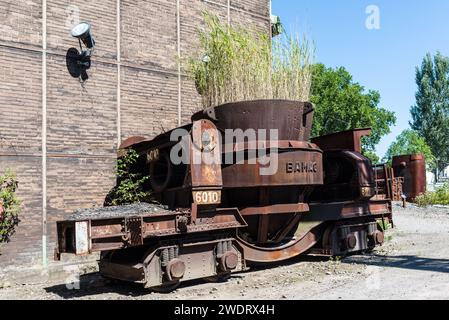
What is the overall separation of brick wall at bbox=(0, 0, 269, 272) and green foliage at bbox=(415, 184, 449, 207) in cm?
1382

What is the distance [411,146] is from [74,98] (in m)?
56.8

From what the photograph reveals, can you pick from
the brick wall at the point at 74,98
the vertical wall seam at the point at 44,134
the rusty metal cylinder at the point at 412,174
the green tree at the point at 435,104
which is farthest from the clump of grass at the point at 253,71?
the green tree at the point at 435,104

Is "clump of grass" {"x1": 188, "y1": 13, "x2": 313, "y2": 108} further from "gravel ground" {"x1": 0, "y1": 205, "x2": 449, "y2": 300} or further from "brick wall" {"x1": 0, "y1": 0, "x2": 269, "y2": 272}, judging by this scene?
"gravel ground" {"x1": 0, "y1": 205, "x2": 449, "y2": 300}

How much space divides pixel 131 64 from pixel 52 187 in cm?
317

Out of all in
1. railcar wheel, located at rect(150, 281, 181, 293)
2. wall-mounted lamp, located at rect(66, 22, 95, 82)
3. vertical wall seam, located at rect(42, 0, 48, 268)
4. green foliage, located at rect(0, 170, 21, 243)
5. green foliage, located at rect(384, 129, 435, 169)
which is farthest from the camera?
green foliage, located at rect(384, 129, 435, 169)

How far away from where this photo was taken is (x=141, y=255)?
268 inches

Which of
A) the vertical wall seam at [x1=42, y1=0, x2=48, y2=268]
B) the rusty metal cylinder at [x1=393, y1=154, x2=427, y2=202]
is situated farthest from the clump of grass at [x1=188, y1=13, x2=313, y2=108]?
the rusty metal cylinder at [x1=393, y1=154, x2=427, y2=202]

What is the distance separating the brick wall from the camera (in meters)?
8.59

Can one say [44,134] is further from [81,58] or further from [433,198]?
[433,198]

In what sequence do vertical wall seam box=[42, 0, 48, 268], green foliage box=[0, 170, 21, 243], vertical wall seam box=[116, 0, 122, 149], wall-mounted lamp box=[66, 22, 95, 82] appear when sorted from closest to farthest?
green foliage box=[0, 170, 21, 243], vertical wall seam box=[42, 0, 48, 268], wall-mounted lamp box=[66, 22, 95, 82], vertical wall seam box=[116, 0, 122, 149]

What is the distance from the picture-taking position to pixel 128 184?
907 centimetres

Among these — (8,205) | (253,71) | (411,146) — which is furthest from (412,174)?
(411,146)

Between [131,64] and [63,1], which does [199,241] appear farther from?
[63,1]
